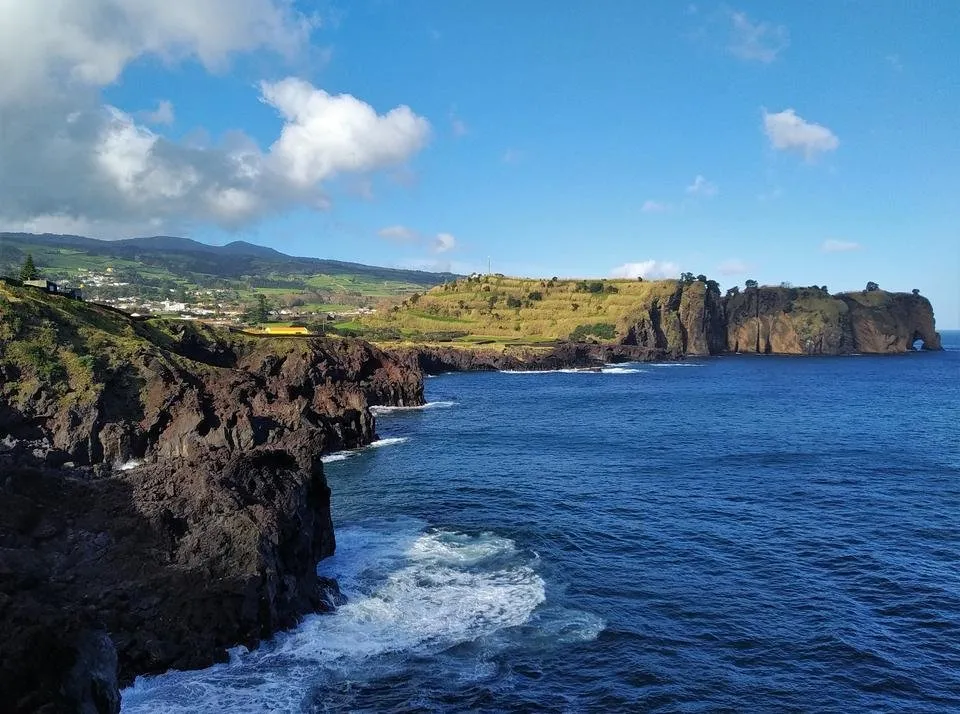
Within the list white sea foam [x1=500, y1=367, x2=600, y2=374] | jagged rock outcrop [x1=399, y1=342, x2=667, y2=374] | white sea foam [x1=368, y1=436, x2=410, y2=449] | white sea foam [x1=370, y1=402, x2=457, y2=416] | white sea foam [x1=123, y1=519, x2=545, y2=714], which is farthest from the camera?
jagged rock outcrop [x1=399, y1=342, x2=667, y2=374]

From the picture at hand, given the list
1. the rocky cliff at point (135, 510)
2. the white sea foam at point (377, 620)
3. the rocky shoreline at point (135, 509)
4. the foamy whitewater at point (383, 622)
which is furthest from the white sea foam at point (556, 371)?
the foamy whitewater at point (383, 622)

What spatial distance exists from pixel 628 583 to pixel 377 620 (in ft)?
36.8

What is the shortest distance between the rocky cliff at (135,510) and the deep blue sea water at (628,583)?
1824 millimetres

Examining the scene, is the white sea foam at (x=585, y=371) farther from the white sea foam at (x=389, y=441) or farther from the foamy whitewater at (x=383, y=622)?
the foamy whitewater at (x=383, y=622)

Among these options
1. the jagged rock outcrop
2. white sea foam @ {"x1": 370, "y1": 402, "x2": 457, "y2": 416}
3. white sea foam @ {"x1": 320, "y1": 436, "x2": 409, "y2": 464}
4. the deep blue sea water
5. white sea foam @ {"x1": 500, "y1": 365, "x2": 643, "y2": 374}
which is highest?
the jagged rock outcrop

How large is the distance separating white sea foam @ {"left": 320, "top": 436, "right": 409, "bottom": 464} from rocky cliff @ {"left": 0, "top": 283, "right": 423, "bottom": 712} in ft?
3.65

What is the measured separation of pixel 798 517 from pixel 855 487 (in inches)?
401

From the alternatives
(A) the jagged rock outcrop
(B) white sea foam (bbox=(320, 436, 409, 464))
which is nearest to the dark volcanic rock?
(B) white sea foam (bbox=(320, 436, 409, 464))

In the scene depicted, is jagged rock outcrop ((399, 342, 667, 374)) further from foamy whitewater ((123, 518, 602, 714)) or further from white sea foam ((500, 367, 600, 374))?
foamy whitewater ((123, 518, 602, 714))

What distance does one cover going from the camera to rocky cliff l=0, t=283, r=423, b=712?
15.8 metres

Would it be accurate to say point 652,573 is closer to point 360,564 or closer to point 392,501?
point 360,564

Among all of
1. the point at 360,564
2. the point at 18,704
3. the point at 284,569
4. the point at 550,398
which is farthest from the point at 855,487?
the point at 550,398

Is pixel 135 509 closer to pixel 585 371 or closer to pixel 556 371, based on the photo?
pixel 585 371

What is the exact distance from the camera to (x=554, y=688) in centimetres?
2244
